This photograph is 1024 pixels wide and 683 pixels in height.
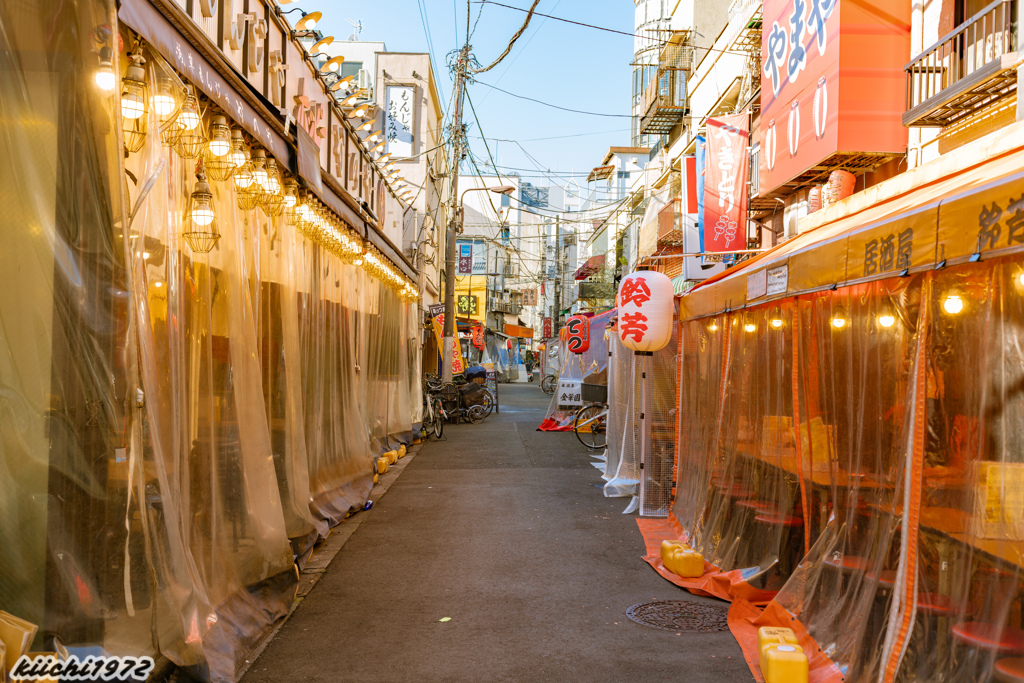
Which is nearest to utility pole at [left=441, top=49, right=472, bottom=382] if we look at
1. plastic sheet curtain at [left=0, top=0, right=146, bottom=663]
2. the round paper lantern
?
the round paper lantern

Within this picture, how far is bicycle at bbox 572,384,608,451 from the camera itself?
18.3 metres

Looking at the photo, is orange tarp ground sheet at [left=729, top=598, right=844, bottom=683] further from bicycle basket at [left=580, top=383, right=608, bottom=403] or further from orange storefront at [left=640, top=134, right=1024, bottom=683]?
bicycle basket at [left=580, top=383, right=608, bottom=403]

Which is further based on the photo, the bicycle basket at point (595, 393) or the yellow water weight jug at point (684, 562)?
the bicycle basket at point (595, 393)

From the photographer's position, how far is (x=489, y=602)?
20.9ft

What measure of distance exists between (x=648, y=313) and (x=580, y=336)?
11.0 metres

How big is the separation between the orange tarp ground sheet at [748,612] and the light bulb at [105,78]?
5368 mm

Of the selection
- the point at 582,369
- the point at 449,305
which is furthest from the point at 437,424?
the point at 449,305

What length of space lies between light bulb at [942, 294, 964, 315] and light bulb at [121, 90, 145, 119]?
16.3ft

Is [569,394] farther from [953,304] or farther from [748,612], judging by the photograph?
[953,304]

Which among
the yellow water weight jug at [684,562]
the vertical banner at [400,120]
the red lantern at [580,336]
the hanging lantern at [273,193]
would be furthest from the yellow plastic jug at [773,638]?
the vertical banner at [400,120]

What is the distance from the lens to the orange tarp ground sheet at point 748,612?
188 inches

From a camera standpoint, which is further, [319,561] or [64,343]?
[319,561]

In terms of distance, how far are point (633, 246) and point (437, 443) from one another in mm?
20386

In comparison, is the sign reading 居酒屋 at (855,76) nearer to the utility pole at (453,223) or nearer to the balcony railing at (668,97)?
the utility pole at (453,223)
